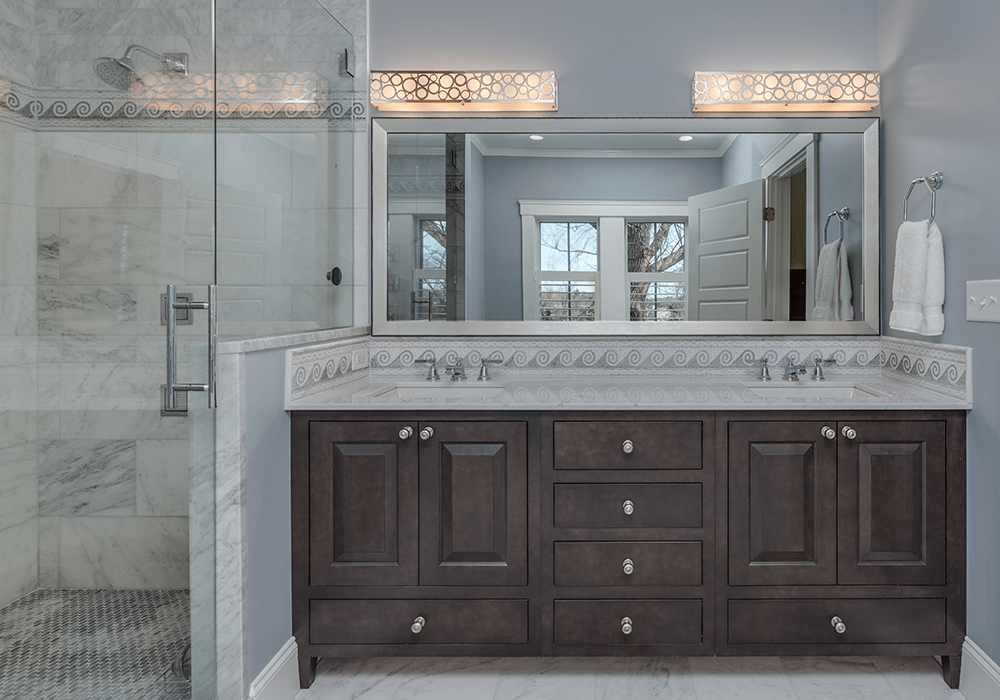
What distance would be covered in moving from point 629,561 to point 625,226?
3.89 ft

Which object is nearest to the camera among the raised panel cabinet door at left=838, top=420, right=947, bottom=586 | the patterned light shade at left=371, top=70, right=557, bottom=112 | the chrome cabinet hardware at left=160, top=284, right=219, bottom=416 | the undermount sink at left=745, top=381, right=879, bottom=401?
the chrome cabinet hardware at left=160, top=284, right=219, bottom=416

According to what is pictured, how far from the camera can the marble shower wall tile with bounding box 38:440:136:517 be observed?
5.10ft

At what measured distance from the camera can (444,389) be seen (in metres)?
2.28

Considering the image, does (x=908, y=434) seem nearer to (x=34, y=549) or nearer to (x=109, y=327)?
(x=109, y=327)

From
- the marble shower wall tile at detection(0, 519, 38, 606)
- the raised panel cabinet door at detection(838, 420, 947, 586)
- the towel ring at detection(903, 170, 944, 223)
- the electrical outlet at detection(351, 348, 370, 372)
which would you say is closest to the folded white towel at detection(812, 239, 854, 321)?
the towel ring at detection(903, 170, 944, 223)

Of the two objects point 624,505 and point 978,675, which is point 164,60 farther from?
point 978,675

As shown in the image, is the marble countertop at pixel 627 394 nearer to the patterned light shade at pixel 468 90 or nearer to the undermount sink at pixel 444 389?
the undermount sink at pixel 444 389

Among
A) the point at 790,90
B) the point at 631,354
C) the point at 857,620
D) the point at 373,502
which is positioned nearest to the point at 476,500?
the point at 373,502

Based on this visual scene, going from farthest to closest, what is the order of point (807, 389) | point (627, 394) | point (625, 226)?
point (625, 226)
point (807, 389)
point (627, 394)

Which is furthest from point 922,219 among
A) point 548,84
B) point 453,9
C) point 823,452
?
point 453,9

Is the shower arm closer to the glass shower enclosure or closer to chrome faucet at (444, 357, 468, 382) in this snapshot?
the glass shower enclosure

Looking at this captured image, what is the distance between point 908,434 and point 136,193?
7.16 ft

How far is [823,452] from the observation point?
1757 mm

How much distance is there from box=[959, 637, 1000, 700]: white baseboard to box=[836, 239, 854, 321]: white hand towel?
1.08 metres
